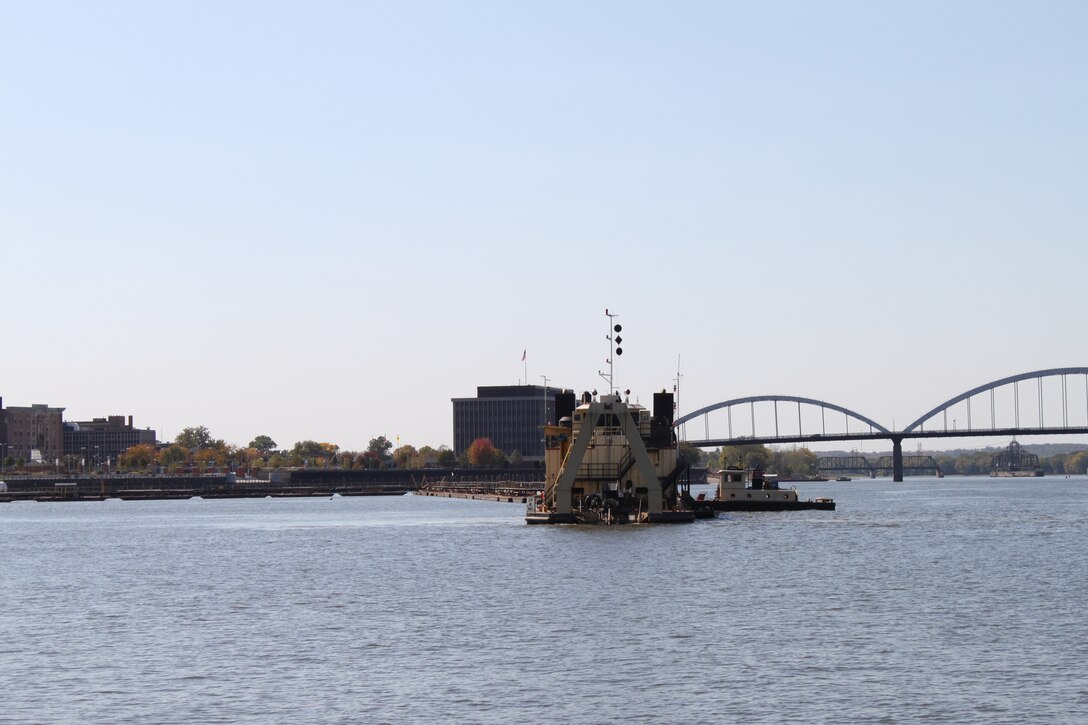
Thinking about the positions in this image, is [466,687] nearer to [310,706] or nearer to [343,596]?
[310,706]

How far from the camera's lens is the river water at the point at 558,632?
35.3 metres

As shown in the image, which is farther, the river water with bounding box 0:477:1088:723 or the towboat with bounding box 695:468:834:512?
the towboat with bounding box 695:468:834:512

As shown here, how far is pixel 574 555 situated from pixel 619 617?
24983mm

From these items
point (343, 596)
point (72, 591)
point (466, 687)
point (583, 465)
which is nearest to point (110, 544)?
point (583, 465)

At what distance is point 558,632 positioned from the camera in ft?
154

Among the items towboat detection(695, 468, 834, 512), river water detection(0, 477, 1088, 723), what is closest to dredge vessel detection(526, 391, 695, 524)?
river water detection(0, 477, 1088, 723)

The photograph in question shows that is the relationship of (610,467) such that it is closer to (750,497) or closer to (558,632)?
(750,497)

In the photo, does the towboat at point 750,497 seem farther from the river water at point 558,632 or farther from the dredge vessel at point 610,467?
the river water at point 558,632

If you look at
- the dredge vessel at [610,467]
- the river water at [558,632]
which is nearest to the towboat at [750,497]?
the dredge vessel at [610,467]

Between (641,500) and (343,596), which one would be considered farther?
(641,500)

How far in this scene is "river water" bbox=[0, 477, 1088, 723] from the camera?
35312 mm

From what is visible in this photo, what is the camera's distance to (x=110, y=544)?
103 metres

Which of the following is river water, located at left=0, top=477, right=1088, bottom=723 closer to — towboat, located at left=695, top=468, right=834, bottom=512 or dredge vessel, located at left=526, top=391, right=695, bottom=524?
dredge vessel, located at left=526, top=391, right=695, bottom=524

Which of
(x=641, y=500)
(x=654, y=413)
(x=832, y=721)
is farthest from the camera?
(x=654, y=413)
